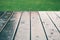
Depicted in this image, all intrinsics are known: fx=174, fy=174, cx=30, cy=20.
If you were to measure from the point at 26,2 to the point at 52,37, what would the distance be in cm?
306

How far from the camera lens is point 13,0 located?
16.4ft

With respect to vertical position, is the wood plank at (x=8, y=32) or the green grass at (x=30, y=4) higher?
the wood plank at (x=8, y=32)

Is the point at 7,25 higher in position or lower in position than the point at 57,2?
higher

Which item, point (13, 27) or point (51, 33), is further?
point (13, 27)

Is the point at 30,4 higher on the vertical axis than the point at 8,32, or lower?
lower

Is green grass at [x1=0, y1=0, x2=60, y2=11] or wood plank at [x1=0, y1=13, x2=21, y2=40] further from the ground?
wood plank at [x1=0, y1=13, x2=21, y2=40]

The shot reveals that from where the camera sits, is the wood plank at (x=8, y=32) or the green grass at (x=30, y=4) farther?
the green grass at (x=30, y=4)

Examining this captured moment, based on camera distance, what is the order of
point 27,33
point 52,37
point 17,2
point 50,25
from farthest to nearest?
point 17,2 → point 50,25 → point 27,33 → point 52,37

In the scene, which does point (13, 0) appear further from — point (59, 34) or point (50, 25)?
point (59, 34)

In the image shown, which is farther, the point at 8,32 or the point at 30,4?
the point at 30,4

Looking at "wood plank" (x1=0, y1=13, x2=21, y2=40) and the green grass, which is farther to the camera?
the green grass

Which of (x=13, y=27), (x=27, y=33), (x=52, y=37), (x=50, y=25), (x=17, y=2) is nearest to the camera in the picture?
(x=52, y=37)

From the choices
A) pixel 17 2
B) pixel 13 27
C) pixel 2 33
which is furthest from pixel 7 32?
pixel 17 2

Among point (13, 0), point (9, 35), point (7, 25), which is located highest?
point (9, 35)
